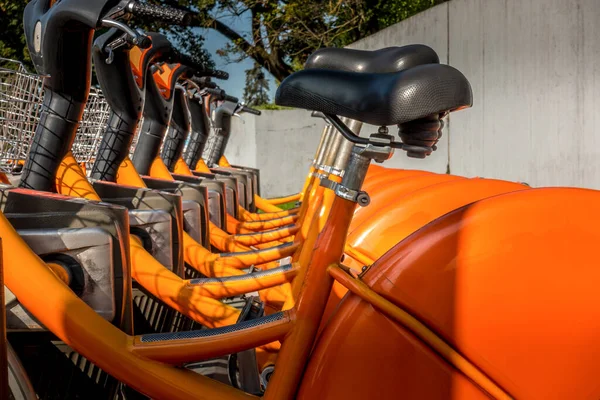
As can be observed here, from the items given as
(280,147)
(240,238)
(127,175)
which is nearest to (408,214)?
(127,175)

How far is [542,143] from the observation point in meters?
4.67

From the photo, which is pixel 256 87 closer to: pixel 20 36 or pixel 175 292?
pixel 20 36

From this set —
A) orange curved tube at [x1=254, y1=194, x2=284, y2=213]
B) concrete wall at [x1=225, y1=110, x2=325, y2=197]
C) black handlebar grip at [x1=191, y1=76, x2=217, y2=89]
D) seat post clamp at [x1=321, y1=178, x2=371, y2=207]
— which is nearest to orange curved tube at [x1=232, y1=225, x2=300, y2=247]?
black handlebar grip at [x1=191, y1=76, x2=217, y2=89]

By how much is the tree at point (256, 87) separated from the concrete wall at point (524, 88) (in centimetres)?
839

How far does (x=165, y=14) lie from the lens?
178 cm

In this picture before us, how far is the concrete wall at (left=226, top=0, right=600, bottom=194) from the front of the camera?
4.24 meters

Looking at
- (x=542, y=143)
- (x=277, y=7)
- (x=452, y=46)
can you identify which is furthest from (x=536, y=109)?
(x=277, y=7)

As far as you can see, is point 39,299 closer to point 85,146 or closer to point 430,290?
point 430,290

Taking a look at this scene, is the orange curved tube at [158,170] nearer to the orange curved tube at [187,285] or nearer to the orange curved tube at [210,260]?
the orange curved tube at [210,260]

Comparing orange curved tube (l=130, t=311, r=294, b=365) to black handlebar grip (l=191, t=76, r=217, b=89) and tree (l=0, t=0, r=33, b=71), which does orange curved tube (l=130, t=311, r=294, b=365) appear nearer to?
black handlebar grip (l=191, t=76, r=217, b=89)

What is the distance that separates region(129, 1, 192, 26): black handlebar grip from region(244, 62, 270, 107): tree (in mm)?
12654

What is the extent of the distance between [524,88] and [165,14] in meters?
3.73

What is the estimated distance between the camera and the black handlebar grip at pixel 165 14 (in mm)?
1766

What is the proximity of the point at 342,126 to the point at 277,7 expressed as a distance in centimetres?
1117
